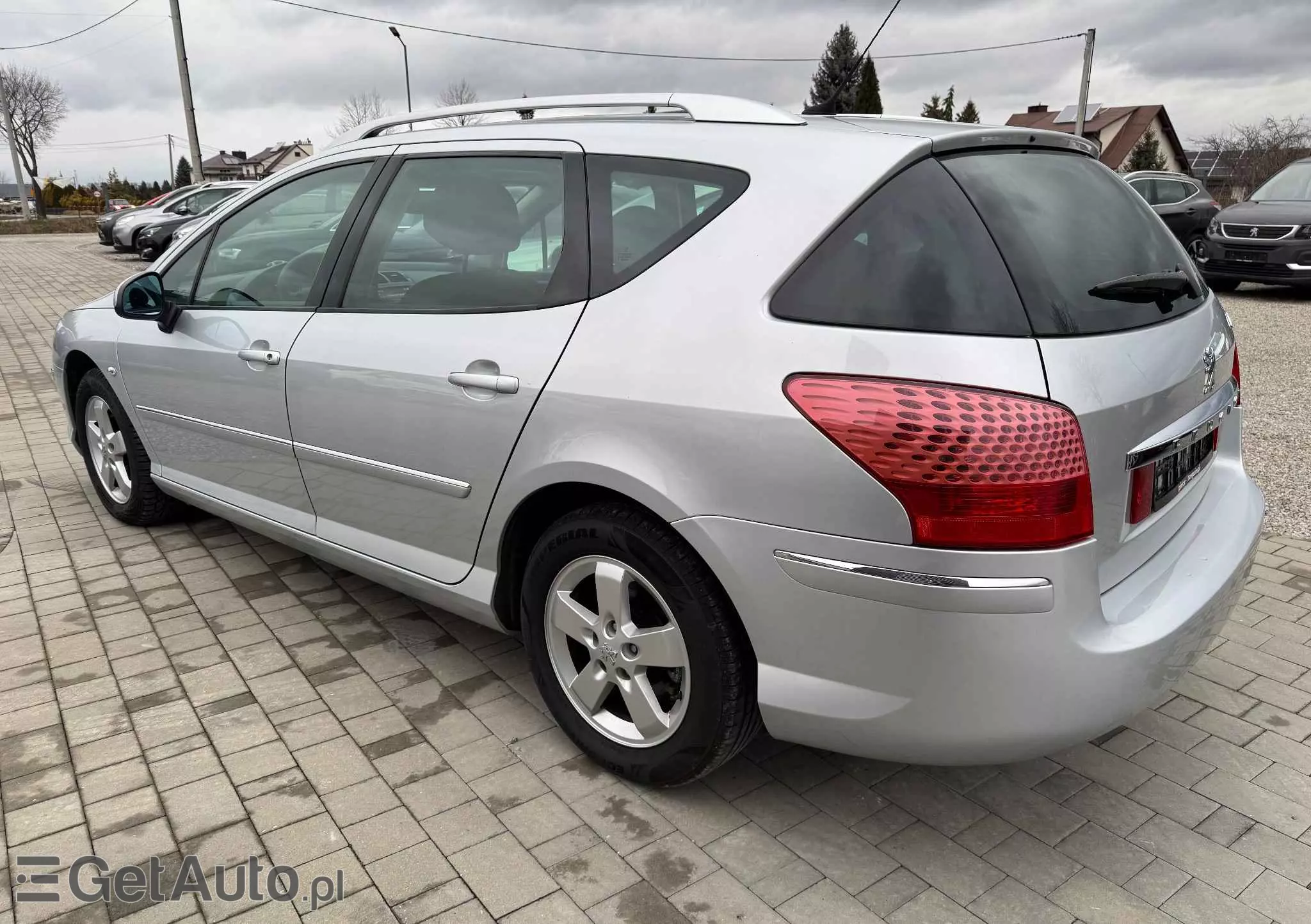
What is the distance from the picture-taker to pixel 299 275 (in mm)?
3352

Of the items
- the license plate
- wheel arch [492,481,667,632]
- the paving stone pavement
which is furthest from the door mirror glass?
the license plate

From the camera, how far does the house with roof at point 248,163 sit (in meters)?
80.1

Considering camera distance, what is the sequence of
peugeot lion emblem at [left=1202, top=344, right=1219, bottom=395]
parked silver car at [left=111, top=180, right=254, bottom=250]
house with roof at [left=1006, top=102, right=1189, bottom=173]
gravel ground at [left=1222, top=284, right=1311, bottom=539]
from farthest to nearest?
1. house with roof at [left=1006, top=102, right=1189, bottom=173]
2. parked silver car at [left=111, top=180, right=254, bottom=250]
3. gravel ground at [left=1222, top=284, right=1311, bottom=539]
4. peugeot lion emblem at [left=1202, top=344, right=1219, bottom=395]

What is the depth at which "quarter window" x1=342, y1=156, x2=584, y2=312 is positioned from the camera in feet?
8.57

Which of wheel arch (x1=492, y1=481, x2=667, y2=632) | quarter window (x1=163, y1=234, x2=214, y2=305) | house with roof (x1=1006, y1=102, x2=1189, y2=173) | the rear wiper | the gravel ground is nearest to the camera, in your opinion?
the rear wiper

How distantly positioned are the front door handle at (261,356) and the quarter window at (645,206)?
1337 millimetres

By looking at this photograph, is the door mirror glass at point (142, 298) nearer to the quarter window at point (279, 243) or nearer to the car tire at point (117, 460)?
the quarter window at point (279, 243)

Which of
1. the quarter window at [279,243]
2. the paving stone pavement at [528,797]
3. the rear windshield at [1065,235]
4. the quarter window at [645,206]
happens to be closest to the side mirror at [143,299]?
the quarter window at [279,243]

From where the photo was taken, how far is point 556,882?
224cm

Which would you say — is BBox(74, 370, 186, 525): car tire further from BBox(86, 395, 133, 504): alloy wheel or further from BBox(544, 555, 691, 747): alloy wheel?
BBox(544, 555, 691, 747): alloy wheel

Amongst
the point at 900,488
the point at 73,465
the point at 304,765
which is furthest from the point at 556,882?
the point at 73,465

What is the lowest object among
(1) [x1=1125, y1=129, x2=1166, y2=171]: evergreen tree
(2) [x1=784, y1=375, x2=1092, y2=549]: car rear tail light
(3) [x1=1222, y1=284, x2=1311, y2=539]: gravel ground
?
(3) [x1=1222, y1=284, x2=1311, y2=539]: gravel ground

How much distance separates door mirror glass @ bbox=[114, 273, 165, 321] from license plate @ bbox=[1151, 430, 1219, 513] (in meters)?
3.56

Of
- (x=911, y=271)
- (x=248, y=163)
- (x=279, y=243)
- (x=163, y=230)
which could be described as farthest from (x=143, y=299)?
(x=248, y=163)
